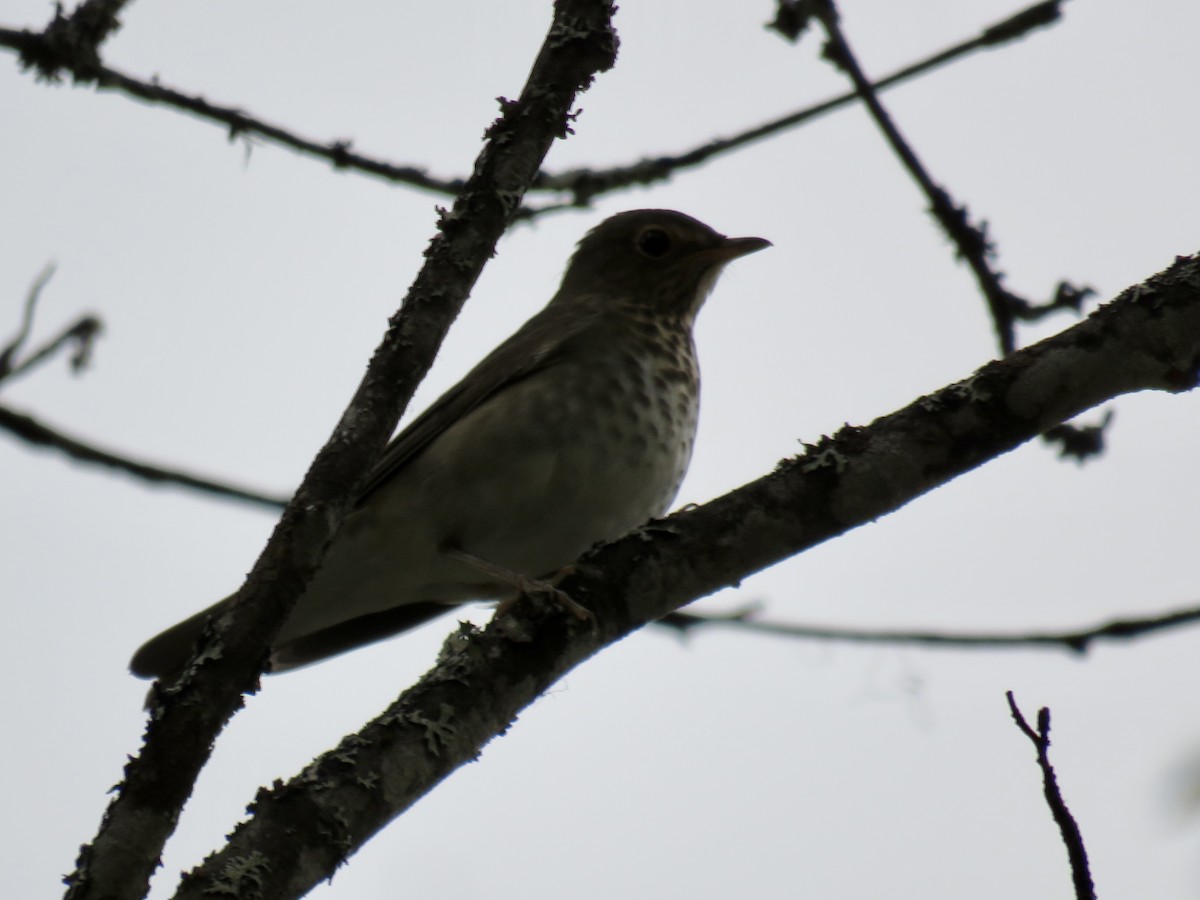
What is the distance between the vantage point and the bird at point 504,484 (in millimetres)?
6109

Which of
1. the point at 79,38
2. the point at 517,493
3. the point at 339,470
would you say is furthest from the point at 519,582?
the point at 79,38

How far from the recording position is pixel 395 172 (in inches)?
215

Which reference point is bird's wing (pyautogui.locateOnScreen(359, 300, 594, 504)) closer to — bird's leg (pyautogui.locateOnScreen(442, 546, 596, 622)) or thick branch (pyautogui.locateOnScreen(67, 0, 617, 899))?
bird's leg (pyautogui.locateOnScreen(442, 546, 596, 622))

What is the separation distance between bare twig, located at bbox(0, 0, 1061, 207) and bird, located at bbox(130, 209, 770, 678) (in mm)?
1043

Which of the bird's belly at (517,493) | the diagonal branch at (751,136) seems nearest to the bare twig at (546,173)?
the diagonal branch at (751,136)

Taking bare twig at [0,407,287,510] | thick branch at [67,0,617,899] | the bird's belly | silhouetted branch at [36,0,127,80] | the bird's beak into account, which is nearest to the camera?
thick branch at [67,0,617,899]

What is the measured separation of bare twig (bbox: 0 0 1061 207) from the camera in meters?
4.96

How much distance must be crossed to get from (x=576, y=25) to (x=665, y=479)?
2.76 metres

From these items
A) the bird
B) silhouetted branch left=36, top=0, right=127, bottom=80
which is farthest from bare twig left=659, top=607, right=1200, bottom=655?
silhouetted branch left=36, top=0, right=127, bottom=80

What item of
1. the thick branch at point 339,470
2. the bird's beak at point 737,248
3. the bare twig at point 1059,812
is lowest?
the bare twig at point 1059,812

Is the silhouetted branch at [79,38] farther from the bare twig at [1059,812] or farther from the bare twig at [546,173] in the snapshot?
the bare twig at [1059,812]

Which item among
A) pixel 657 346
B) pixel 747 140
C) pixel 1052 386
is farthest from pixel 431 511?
pixel 1052 386

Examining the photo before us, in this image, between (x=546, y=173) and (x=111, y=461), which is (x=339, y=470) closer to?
(x=111, y=461)

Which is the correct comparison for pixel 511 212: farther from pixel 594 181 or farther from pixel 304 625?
pixel 304 625
